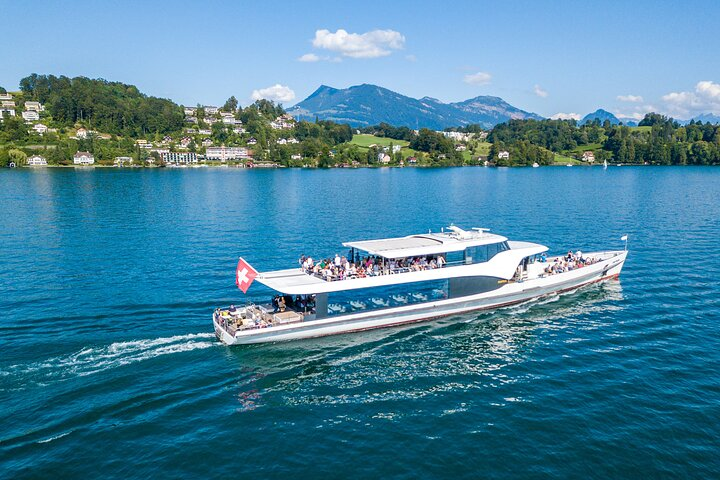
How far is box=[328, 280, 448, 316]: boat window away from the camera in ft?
119

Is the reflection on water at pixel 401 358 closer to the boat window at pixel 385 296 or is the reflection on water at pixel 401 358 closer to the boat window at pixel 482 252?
the boat window at pixel 385 296

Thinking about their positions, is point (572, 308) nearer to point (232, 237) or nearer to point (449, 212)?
point (232, 237)

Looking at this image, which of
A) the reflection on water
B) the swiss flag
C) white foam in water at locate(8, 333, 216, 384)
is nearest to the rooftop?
the reflection on water

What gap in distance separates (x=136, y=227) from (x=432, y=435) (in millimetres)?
62251

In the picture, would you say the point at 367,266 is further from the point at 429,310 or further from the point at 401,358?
the point at 401,358

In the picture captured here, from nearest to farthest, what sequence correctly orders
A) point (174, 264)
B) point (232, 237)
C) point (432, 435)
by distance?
point (432, 435)
point (174, 264)
point (232, 237)

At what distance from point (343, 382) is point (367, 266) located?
11.2 metres

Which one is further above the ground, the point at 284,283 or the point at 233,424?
the point at 284,283

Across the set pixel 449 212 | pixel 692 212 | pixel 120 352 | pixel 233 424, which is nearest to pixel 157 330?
pixel 120 352

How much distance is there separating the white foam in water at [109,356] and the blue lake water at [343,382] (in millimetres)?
125

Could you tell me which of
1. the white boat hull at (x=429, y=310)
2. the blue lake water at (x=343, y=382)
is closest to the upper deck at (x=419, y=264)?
the white boat hull at (x=429, y=310)

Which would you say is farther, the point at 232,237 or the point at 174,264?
the point at 232,237

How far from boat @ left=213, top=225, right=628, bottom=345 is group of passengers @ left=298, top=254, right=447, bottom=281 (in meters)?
0.07

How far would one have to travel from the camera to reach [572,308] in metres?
42.2
